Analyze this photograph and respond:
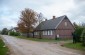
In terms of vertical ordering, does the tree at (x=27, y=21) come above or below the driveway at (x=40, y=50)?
above

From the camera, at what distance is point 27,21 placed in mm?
75938

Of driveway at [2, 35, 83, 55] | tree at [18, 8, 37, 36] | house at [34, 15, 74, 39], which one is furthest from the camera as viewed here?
tree at [18, 8, 37, 36]

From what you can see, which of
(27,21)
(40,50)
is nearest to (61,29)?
(27,21)

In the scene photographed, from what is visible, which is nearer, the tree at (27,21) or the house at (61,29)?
the house at (61,29)

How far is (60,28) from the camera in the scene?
61219 mm

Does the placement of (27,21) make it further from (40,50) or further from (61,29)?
(40,50)

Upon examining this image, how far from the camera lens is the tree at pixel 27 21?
76125 mm

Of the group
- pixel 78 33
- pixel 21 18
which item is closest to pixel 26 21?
pixel 21 18

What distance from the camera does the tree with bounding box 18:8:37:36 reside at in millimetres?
76125

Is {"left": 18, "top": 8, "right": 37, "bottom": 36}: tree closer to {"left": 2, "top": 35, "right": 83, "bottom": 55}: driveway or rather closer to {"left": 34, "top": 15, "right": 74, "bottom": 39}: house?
{"left": 34, "top": 15, "right": 74, "bottom": 39}: house

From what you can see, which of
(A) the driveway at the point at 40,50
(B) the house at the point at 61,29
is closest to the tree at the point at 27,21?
(B) the house at the point at 61,29

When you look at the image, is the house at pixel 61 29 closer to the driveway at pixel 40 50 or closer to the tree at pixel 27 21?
the tree at pixel 27 21

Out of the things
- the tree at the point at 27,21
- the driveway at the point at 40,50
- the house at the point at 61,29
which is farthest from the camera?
the tree at the point at 27,21

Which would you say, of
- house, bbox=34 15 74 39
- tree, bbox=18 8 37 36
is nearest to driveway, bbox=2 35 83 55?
house, bbox=34 15 74 39
